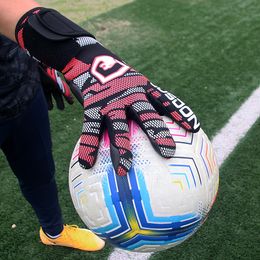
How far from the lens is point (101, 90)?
1396 millimetres

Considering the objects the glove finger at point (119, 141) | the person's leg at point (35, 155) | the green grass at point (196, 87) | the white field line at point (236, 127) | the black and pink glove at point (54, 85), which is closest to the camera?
the glove finger at point (119, 141)

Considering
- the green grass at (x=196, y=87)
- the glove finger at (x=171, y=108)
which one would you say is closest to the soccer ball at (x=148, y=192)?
the glove finger at (x=171, y=108)

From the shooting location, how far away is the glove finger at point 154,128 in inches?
53.4

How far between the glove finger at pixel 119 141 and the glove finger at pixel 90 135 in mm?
36

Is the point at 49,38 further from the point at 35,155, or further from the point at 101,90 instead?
the point at 35,155

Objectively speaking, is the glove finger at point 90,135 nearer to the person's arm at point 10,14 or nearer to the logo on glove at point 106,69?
the logo on glove at point 106,69

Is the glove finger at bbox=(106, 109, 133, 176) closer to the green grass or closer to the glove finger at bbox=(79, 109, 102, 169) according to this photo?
the glove finger at bbox=(79, 109, 102, 169)

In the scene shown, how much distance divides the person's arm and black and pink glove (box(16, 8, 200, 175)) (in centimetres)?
3

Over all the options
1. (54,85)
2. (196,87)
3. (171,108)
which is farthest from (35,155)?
(196,87)

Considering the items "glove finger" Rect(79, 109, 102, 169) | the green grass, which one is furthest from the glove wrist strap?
the green grass

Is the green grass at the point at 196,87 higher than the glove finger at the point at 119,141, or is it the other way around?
the glove finger at the point at 119,141

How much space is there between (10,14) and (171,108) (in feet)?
2.16

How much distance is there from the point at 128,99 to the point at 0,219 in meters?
1.88

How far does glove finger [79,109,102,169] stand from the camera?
4.39 feet
